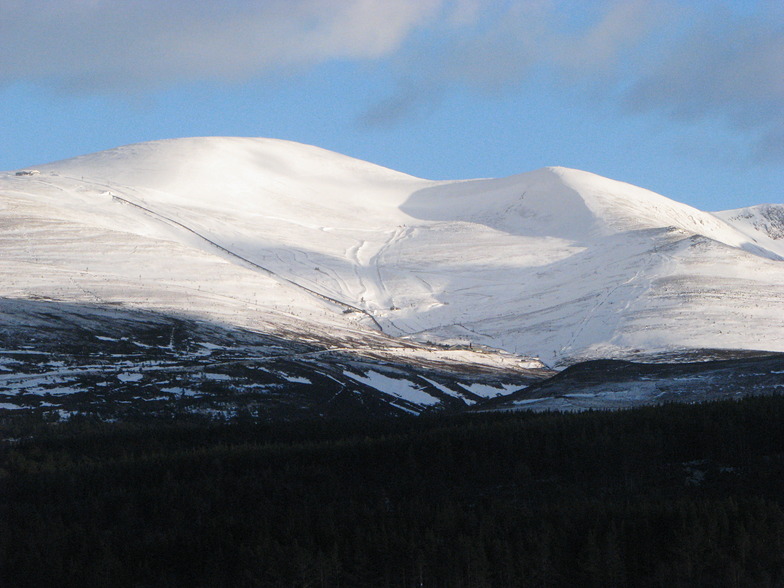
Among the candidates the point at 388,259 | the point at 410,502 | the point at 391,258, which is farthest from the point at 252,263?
the point at 410,502

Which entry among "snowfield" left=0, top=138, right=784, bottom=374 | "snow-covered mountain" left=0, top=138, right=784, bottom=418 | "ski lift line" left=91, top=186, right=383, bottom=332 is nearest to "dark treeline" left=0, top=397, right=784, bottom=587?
"snowfield" left=0, top=138, right=784, bottom=374

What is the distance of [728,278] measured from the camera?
111 meters

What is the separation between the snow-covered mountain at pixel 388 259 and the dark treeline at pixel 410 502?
31412mm

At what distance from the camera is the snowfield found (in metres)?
91.9

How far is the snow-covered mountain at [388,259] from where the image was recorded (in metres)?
91.0

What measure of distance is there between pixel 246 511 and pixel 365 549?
22.2 feet

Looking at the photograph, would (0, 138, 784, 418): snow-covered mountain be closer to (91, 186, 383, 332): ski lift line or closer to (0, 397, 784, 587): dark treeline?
(91, 186, 383, 332): ski lift line

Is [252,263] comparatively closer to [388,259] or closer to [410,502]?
[388,259]

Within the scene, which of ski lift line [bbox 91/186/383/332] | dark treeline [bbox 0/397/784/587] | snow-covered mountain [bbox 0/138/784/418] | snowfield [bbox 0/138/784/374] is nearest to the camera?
dark treeline [bbox 0/397/784/587]

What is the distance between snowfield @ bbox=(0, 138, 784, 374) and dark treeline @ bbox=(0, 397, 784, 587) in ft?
64.7

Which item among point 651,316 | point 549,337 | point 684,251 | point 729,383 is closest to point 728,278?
point 684,251

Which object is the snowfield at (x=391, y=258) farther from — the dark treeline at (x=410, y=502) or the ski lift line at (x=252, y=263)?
the dark treeline at (x=410, y=502)

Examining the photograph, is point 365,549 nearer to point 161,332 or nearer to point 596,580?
point 596,580

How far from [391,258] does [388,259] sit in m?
0.59
